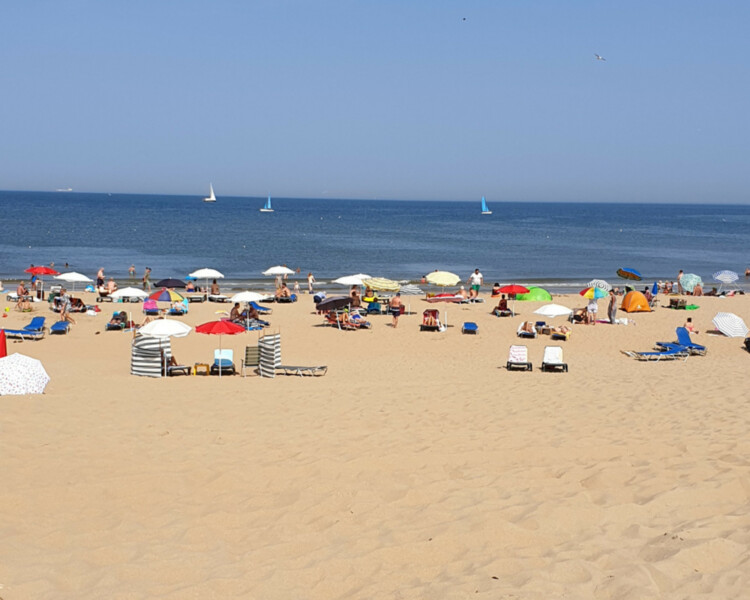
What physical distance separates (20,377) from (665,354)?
13136 millimetres

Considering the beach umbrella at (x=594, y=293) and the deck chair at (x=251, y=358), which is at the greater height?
the beach umbrella at (x=594, y=293)

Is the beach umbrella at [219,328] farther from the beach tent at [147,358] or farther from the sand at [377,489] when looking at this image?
the sand at [377,489]

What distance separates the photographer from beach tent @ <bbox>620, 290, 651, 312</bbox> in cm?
2511

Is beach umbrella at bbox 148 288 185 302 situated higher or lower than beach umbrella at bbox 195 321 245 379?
lower

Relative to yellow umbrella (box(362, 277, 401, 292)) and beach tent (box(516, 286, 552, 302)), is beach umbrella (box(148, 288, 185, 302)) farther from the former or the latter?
beach tent (box(516, 286, 552, 302))

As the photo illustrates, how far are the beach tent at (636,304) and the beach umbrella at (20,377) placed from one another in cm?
1938

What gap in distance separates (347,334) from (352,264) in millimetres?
29715

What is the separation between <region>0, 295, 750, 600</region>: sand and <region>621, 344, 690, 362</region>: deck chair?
12.2 ft

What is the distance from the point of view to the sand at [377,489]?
17.2 feet

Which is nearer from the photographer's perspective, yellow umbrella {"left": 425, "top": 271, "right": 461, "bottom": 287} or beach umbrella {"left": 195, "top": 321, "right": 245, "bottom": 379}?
beach umbrella {"left": 195, "top": 321, "right": 245, "bottom": 379}

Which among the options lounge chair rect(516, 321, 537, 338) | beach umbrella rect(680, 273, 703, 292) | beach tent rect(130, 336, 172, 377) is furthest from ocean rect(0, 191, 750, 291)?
beach tent rect(130, 336, 172, 377)

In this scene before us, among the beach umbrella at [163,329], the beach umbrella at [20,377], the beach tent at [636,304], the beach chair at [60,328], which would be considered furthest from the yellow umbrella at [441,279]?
the beach umbrella at [20,377]

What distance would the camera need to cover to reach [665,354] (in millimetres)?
16812

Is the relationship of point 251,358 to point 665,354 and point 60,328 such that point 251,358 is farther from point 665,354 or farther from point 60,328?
point 665,354
